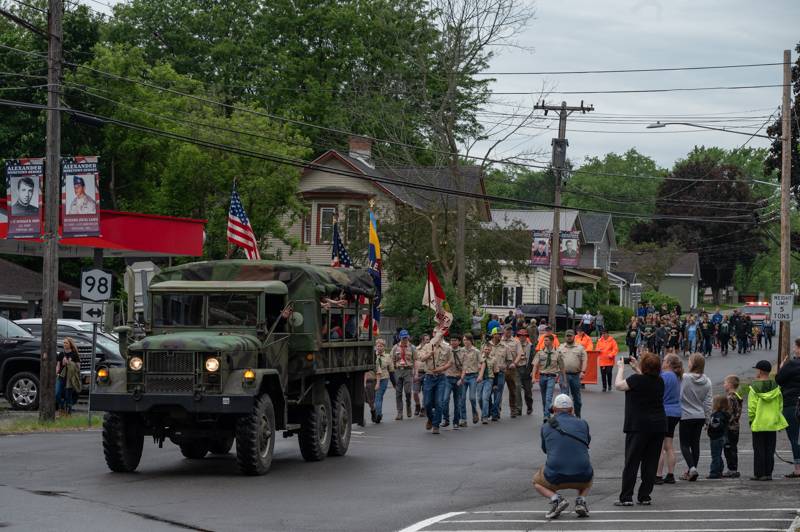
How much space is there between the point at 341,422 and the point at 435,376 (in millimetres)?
5178

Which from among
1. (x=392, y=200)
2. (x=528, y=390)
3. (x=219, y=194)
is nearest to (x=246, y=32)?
(x=392, y=200)

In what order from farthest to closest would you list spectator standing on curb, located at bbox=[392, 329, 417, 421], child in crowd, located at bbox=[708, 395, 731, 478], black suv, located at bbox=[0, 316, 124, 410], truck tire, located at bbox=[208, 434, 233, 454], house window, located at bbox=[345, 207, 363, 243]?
house window, located at bbox=[345, 207, 363, 243], black suv, located at bbox=[0, 316, 124, 410], spectator standing on curb, located at bbox=[392, 329, 417, 421], truck tire, located at bbox=[208, 434, 233, 454], child in crowd, located at bbox=[708, 395, 731, 478]

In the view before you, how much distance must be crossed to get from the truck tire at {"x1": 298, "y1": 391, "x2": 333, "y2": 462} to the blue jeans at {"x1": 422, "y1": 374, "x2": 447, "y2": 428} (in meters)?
5.42

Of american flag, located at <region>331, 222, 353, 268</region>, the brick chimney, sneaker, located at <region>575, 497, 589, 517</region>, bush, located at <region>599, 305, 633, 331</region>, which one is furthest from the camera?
bush, located at <region>599, 305, 633, 331</region>

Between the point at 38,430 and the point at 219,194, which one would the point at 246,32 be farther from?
the point at 38,430

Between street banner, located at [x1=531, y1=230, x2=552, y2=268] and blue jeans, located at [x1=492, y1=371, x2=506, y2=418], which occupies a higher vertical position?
street banner, located at [x1=531, y1=230, x2=552, y2=268]

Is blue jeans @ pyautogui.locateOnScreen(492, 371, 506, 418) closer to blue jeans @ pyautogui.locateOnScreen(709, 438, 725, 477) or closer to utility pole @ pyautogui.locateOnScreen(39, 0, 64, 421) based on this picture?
utility pole @ pyautogui.locateOnScreen(39, 0, 64, 421)

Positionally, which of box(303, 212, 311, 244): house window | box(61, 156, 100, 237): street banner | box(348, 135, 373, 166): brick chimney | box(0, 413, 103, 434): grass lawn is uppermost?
box(348, 135, 373, 166): brick chimney

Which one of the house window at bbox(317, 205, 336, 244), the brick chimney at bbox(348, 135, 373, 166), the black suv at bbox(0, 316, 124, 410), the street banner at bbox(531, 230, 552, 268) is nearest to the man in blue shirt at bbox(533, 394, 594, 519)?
the black suv at bbox(0, 316, 124, 410)

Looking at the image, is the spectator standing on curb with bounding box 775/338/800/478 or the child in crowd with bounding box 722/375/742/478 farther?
the child in crowd with bounding box 722/375/742/478

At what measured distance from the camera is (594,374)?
37.2 m

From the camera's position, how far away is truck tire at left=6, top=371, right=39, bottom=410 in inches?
1101

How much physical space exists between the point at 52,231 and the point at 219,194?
2793 centimetres

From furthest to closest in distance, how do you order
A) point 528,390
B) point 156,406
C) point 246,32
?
1. point 246,32
2. point 528,390
3. point 156,406
